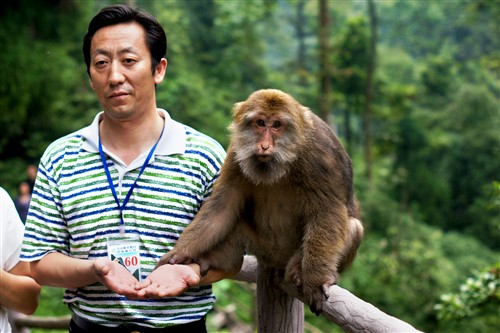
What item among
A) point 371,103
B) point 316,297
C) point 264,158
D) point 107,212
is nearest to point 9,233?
point 107,212

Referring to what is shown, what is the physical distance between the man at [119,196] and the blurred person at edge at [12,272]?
8 cm

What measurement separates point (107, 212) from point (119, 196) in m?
0.06

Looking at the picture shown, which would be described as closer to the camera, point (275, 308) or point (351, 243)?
point (275, 308)

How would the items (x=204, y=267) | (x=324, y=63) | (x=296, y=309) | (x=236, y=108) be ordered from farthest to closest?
1. (x=324, y=63)
2. (x=236, y=108)
3. (x=296, y=309)
4. (x=204, y=267)

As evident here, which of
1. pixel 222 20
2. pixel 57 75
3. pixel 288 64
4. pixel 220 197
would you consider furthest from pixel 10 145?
pixel 220 197

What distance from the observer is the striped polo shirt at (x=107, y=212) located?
1790 millimetres

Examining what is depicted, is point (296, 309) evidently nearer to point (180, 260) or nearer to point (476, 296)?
point (180, 260)

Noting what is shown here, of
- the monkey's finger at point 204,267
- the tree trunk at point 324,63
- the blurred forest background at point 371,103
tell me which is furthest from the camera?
the tree trunk at point 324,63

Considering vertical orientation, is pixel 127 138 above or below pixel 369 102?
above

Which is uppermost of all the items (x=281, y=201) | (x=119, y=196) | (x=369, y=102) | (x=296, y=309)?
(x=119, y=196)

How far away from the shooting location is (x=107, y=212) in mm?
1787

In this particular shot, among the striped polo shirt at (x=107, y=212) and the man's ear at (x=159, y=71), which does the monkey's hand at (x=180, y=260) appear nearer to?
the striped polo shirt at (x=107, y=212)

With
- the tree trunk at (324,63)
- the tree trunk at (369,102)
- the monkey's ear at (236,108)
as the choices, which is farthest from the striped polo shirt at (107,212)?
the tree trunk at (369,102)

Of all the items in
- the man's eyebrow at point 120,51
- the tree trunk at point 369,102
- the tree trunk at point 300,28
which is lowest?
the tree trunk at point 369,102
